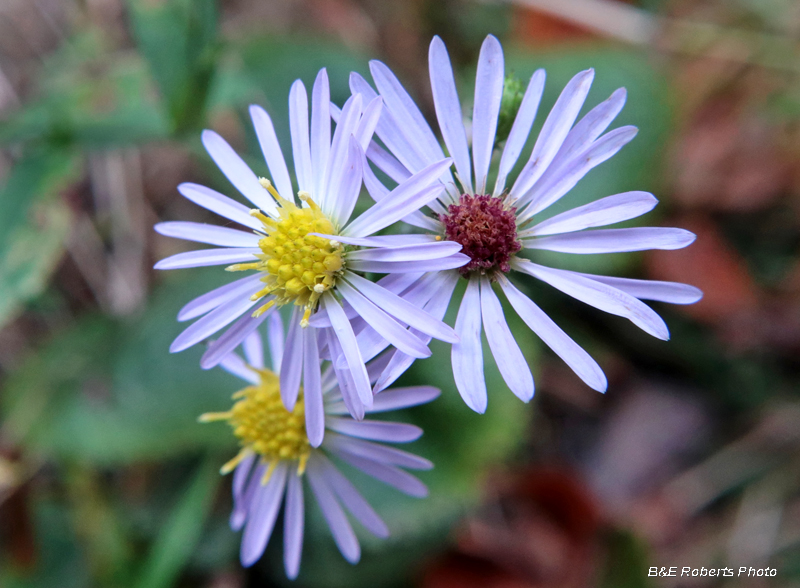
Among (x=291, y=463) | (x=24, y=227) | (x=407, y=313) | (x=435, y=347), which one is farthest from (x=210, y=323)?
(x=24, y=227)

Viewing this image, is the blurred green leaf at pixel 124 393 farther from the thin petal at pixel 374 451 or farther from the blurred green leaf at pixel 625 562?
the blurred green leaf at pixel 625 562

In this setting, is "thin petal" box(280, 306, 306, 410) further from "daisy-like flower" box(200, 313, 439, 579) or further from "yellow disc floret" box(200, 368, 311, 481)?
"yellow disc floret" box(200, 368, 311, 481)

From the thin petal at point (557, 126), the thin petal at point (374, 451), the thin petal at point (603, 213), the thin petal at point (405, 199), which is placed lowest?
the thin petal at point (374, 451)

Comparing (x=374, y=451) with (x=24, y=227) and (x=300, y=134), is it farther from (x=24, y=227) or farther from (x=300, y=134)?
(x=24, y=227)

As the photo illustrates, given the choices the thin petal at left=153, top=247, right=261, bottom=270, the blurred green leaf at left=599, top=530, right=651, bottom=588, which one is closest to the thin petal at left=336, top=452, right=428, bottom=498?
the thin petal at left=153, top=247, right=261, bottom=270

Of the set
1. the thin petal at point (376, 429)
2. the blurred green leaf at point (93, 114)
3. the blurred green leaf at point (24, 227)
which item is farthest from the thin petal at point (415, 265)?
the blurred green leaf at point (24, 227)

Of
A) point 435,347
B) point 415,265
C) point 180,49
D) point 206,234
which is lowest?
point 415,265
